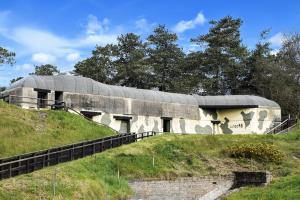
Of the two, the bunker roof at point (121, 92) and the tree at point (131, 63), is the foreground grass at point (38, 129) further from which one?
the tree at point (131, 63)

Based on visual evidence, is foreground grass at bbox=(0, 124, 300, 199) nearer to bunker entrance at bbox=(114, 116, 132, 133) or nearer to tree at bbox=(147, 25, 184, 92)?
bunker entrance at bbox=(114, 116, 132, 133)

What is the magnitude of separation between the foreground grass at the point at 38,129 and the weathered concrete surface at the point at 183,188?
9.70 m

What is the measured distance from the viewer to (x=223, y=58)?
233 feet

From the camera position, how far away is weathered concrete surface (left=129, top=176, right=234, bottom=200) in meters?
26.1

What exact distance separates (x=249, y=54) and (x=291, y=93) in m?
10.4

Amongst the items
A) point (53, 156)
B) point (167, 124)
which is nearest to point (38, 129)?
point (53, 156)

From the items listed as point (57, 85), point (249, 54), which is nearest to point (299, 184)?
point (57, 85)

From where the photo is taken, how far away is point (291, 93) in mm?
64375

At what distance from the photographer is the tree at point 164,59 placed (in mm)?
73062

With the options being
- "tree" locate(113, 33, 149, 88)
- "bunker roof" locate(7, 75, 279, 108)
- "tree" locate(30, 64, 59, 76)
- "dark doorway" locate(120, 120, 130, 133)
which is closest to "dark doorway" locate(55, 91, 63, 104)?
"bunker roof" locate(7, 75, 279, 108)

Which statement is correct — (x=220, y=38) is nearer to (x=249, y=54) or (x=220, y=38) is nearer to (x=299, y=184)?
(x=249, y=54)

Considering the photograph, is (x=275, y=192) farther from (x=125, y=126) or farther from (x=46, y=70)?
(x=46, y=70)

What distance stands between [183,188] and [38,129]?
1360 centimetres

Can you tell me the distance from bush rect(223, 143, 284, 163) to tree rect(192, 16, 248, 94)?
37087mm
